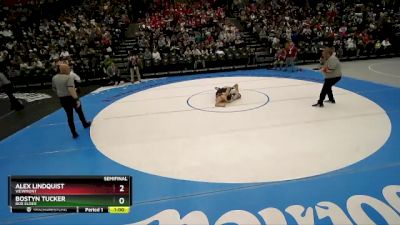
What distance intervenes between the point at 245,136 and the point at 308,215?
262 cm

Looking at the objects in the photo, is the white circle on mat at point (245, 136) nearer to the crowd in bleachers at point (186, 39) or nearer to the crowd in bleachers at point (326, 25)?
the crowd in bleachers at point (186, 39)

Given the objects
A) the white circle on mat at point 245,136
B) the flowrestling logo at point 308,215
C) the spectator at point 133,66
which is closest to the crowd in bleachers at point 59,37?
the spectator at point 133,66

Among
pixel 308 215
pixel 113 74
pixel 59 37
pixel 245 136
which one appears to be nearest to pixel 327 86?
pixel 245 136

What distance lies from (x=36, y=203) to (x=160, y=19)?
15.8m

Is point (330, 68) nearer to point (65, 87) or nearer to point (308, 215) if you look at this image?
point (308, 215)

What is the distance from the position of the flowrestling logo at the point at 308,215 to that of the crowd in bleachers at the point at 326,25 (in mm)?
11578

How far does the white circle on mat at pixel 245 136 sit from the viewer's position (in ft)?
16.4

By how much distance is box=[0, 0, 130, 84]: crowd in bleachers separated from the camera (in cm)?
1310

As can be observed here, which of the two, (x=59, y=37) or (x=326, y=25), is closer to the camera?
(x=59, y=37)

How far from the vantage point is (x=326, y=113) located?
736 centimetres

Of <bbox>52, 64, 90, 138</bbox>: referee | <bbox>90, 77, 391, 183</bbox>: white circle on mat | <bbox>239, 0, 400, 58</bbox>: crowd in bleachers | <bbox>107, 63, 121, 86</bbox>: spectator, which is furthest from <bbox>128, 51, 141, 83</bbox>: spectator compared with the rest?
<bbox>239, 0, 400, 58</bbox>: crowd in bleachers

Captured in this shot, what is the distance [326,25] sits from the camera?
16.8 metres

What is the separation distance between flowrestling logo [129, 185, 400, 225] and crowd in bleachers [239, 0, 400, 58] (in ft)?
38.0

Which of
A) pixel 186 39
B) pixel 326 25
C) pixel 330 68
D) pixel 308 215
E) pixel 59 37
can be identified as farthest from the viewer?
pixel 326 25
